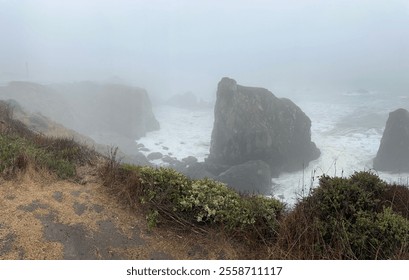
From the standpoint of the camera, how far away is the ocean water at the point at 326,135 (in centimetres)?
5595

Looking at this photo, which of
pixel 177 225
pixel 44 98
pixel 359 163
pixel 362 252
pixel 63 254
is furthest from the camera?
pixel 44 98

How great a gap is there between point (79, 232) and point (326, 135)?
3410 inches

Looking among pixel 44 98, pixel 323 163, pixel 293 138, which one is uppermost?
pixel 44 98

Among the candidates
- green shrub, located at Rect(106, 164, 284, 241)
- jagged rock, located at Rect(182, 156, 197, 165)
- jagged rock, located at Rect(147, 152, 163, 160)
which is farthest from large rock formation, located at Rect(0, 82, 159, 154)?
green shrub, located at Rect(106, 164, 284, 241)

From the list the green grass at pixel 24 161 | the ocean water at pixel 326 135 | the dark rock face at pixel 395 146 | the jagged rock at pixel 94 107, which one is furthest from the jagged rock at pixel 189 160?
the green grass at pixel 24 161

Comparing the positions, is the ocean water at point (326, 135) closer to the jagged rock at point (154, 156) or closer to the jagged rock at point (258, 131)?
the jagged rock at point (154, 156)

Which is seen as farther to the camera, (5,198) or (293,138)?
(293,138)

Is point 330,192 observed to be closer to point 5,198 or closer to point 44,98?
point 5,198

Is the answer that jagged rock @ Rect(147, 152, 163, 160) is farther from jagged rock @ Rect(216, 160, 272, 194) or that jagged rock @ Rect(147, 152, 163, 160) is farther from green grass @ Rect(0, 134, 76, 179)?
green grass @ Rect(0, 134, 76, 179)

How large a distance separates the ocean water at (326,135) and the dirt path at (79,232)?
78.6 feet

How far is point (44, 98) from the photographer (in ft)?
319

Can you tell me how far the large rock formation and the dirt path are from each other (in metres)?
70.5
